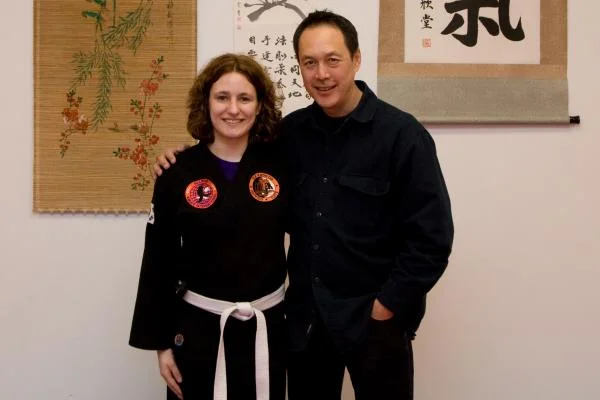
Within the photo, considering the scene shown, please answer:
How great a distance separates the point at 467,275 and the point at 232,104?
3.85 ft

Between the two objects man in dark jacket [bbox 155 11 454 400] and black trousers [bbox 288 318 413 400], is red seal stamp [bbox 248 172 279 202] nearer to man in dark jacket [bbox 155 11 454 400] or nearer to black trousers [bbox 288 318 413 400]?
man in dark jacket [bbox 155 11 454 400]

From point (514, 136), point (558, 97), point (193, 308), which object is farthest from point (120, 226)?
point (558, 97)

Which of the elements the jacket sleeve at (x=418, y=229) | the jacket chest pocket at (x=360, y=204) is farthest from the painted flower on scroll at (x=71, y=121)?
the jacket sleeve at (x=418, y=229)

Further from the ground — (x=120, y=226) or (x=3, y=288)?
(x=120, y=226)

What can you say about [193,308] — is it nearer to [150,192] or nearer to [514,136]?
[150,192]

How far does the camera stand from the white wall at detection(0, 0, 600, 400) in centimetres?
201

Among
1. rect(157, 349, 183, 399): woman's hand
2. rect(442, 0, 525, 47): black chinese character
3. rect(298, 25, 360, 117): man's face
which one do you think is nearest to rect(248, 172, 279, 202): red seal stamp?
rect(298, 25, 360, 117): man's face

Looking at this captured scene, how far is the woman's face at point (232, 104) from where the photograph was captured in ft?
4.58

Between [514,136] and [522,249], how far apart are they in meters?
0.43

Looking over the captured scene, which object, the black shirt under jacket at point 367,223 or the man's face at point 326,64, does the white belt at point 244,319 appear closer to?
the black shirt under jacket at point 367,223

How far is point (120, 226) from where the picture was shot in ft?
6.58

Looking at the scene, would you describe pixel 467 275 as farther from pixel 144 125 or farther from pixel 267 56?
pixel 144 125

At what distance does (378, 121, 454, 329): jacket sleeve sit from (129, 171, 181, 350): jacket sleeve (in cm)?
58

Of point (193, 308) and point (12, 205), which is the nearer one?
point (193, 308)
